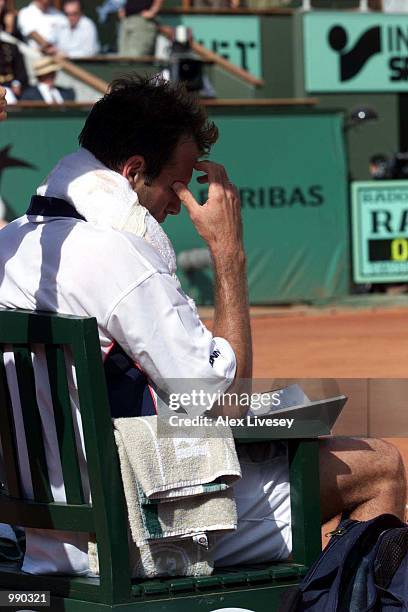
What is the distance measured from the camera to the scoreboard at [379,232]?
48.2 feet

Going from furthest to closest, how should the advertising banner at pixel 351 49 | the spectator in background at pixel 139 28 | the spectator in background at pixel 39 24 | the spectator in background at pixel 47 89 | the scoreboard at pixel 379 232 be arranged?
1. the advertising banner at pixel 351 49
2. the spectator in background at pixel 139 28
3. the spectator in background at pixel 39 24
4. the spectator in background at pixel 47 89
5. the scoreboard at pixel 379 232

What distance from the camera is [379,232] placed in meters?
14.8

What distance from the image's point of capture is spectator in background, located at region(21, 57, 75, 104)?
15.0 metres

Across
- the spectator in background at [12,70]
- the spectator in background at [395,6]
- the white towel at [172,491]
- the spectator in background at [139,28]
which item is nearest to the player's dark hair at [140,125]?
the white towel at [172,491]

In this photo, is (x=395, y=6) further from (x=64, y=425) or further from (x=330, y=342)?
(x=64, y=425)

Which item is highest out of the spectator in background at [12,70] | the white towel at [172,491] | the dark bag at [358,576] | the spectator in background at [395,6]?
the spectator in background at [395,6]

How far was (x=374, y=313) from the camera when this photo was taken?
570 inches

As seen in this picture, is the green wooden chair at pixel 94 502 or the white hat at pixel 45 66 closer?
the green wooden chair at pixel 94 502

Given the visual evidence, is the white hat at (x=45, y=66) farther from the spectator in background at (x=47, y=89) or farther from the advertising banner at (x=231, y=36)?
the advertising banner at (x=231, y=36)

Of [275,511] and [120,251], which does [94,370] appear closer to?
[120,251]

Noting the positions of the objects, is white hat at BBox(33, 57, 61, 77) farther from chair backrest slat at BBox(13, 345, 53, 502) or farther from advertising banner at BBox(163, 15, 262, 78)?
chair backrest slat at BBox(13, 345, 53, 502)

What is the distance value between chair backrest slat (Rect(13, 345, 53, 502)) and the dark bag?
60 cm

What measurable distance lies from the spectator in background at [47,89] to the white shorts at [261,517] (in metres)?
12.2

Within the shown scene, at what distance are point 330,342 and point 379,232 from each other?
3.51 m
